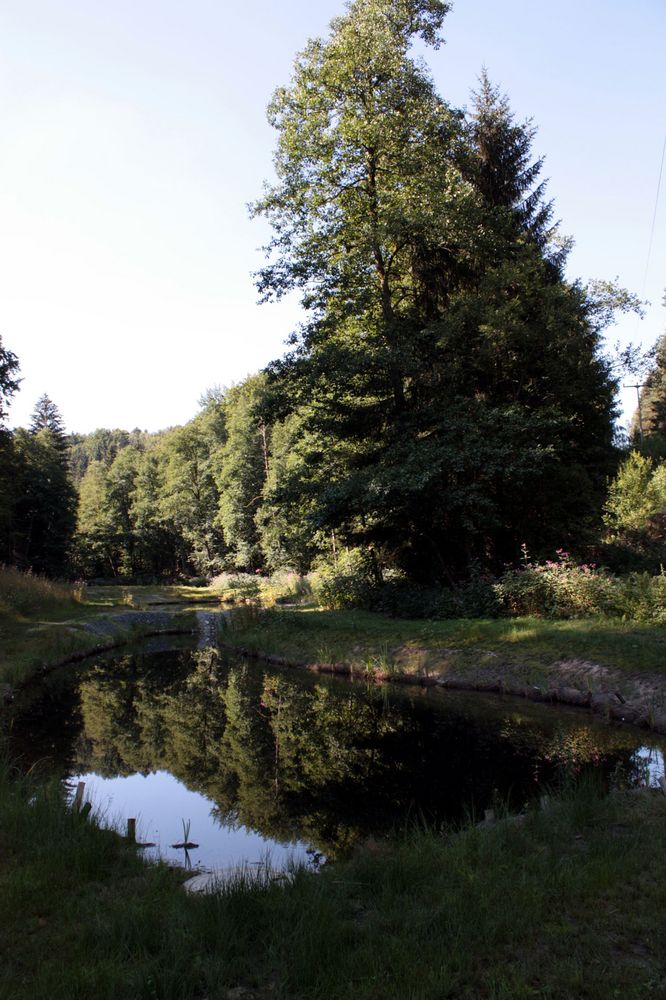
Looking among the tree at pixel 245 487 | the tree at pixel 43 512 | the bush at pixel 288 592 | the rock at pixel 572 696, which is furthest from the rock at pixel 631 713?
the tree at pixel 43 512

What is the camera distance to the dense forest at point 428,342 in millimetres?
19031

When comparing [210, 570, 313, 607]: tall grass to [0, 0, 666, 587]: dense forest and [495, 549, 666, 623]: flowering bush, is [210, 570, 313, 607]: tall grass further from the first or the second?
[495, 549, 666, 623]: flowering bush

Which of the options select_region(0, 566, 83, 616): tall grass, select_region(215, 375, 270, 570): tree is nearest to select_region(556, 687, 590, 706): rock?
select_region(0, 566, 83, 616): tall grass

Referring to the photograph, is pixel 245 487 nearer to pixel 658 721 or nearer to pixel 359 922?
pixel 658 721

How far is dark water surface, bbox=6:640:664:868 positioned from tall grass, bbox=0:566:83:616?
7.80m

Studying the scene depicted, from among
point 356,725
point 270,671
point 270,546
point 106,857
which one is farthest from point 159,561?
point 106,857

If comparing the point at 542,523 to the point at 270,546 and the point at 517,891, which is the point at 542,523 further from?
the point at 270,546

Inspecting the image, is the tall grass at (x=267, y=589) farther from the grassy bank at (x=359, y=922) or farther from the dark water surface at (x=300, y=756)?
the grassy bank at (x=359, y=922)

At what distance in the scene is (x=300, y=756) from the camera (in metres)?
9.80

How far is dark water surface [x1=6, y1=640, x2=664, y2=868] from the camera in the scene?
7.21 meters

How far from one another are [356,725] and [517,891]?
7.29m

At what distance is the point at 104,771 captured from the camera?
9.59 m

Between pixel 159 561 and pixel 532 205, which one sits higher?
pixel 532 205

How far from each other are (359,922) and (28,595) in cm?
2250
